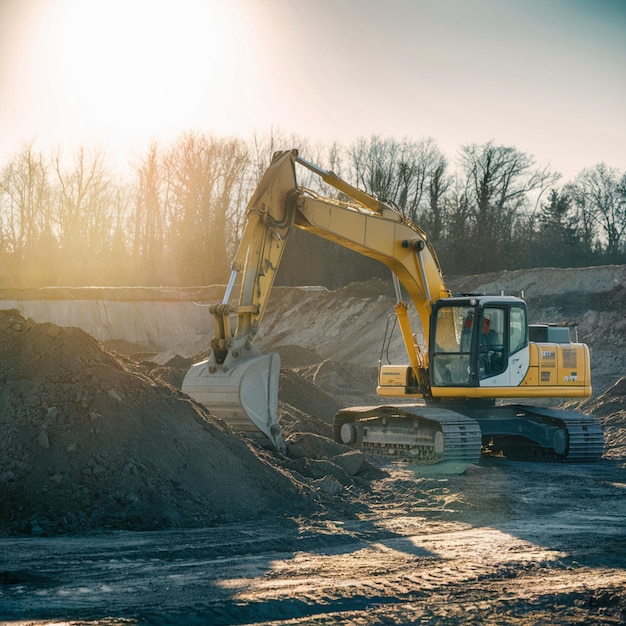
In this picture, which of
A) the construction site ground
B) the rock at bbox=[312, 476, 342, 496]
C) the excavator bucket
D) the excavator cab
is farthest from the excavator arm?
the rock at bbox=[312, 476, 342, 496]

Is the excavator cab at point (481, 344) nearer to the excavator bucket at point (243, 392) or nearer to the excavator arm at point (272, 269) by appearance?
the excavator arm at point (272, 269)

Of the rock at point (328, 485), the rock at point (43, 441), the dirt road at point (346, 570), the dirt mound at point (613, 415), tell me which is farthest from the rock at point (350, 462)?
the dirt mound at point (613, 415)

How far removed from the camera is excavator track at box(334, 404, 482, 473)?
1316cm

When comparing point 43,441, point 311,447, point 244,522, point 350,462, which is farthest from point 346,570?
point 311,447

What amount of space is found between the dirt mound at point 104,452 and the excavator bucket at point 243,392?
2.58 ft

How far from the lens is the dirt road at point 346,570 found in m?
5.76

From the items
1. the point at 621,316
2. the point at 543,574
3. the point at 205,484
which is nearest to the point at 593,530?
the point at 543,574

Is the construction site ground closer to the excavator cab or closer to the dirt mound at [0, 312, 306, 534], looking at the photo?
the dirt mound at [0, 312, 306, 534]

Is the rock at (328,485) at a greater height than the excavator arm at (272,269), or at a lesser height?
lesser

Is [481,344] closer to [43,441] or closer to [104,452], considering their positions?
[104,452]

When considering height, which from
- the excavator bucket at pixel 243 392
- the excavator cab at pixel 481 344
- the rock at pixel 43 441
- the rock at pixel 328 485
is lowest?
the rock at pixel 328 485

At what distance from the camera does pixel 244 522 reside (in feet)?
28.9

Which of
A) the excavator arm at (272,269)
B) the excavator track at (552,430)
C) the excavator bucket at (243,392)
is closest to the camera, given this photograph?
the excavator bucket at (243,392)

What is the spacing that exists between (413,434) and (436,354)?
1275 millimetres
